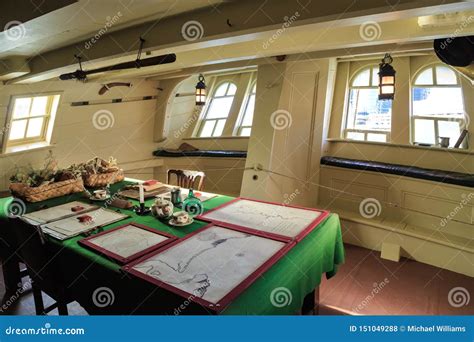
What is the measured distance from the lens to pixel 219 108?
610cm

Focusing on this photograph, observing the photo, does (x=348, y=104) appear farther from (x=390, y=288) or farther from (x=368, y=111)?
(x=390, y=288)

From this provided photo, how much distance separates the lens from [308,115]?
398 cm

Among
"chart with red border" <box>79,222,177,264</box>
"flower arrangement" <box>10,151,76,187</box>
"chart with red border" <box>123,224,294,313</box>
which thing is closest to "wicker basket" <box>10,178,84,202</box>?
"flower arrangement" <box>10,151,76,187</box>

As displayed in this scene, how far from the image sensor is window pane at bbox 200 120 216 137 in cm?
607

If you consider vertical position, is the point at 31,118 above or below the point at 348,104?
below

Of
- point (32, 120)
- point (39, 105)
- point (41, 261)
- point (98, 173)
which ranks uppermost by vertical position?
point (39, 105)

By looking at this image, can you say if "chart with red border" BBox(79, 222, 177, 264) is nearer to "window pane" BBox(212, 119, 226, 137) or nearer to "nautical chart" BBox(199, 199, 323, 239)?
"nautical chart" BBox(199, 199, 323, 239)

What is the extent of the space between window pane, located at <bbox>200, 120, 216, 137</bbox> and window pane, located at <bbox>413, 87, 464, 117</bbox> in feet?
11.4

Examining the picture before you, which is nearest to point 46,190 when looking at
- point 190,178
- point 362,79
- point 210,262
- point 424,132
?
point 190,178

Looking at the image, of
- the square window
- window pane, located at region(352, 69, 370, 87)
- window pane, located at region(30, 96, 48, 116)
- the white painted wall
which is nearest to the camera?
the white painted wall

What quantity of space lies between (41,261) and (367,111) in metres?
4.29

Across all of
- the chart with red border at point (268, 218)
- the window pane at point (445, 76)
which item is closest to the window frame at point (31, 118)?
the chart with red border at point (268, 218)

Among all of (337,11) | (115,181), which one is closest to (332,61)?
(337,11)

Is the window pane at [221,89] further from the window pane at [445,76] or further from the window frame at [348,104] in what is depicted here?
the window pane at [445,76]
